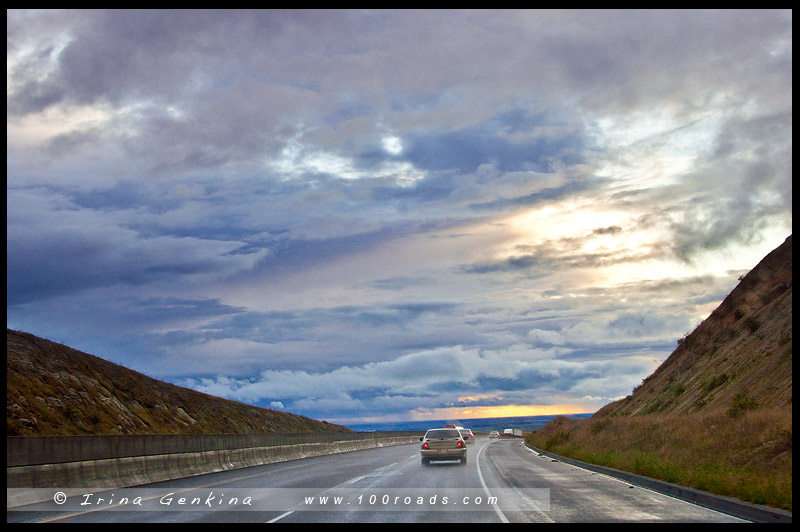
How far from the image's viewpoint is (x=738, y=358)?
150 feet

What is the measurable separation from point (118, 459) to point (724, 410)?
90.7 feet

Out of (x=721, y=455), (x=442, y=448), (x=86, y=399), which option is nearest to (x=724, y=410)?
(x=442, y=448)

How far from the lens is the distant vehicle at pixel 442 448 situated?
31031mm

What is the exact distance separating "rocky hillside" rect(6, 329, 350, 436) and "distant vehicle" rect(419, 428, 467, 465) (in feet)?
60.4

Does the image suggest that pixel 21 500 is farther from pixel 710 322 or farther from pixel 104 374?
pixel 710 322

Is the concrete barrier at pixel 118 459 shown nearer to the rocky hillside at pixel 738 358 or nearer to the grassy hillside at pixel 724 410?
the grassy hillside at pixel 724 410

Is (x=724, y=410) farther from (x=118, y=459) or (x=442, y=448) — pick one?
(x=118, y=459)

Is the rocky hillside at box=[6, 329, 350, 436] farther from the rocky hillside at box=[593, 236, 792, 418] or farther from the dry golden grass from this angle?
the rocky hillside at box=[593, 236, 792, 418]

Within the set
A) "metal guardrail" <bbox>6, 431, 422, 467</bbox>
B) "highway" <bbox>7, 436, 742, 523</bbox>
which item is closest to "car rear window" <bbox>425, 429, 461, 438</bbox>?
"highway" <bbox>7, 436, 742, 523</bbox>

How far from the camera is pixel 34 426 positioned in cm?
3450

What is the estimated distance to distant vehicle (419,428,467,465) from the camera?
31.0 meters

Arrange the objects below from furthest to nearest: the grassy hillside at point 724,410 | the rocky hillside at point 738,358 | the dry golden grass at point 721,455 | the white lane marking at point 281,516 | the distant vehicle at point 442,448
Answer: the rocky hillside at point 738,358 → the distant vehicle at point 442,448 → the grassy hillside at point 724,410 → the dry golden grass at point 721,455 → the white lane marking at point 281,516

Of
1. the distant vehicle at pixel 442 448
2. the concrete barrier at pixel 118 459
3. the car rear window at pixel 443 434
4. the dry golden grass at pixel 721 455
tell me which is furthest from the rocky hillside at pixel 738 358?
the concrete barrier at pixel 118 459

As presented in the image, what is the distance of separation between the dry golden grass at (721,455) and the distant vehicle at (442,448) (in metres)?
5.92
